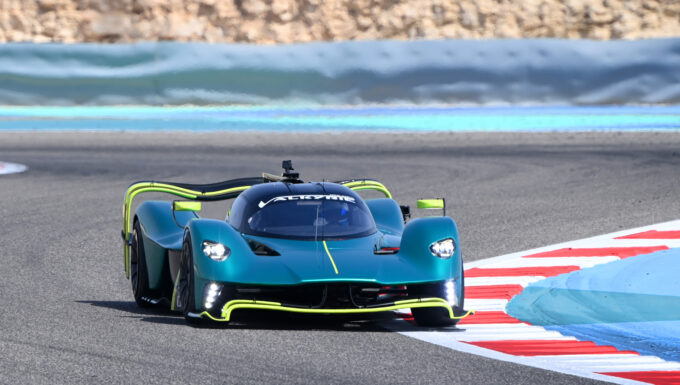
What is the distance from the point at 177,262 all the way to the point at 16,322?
117 cm

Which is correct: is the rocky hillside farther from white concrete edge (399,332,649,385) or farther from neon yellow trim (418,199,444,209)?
white concrete edge (399,332,649,385)

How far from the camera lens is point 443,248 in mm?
7320

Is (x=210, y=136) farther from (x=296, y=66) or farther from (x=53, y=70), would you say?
(x=53, y=70)

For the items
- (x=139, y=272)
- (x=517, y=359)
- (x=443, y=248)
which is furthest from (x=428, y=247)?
(x=139, y=272)

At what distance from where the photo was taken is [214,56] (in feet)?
80.5

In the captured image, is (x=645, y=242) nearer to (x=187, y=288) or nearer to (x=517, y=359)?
(x=517, y=359)

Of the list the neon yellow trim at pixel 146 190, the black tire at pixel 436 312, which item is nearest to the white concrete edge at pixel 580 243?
the neon yellow trim at pixel 146 190

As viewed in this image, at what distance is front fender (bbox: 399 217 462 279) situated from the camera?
23.6ft

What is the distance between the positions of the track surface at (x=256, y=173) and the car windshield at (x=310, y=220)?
1.75ft

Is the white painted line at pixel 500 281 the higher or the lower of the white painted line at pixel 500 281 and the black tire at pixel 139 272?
the lower

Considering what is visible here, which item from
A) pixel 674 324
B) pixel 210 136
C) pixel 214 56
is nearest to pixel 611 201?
pixel 674 324

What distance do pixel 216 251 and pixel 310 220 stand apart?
29.3 inches

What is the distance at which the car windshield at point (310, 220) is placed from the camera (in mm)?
7523

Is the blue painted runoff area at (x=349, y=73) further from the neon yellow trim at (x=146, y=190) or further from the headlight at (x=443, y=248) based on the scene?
the headlight at (x=443, y=248)
